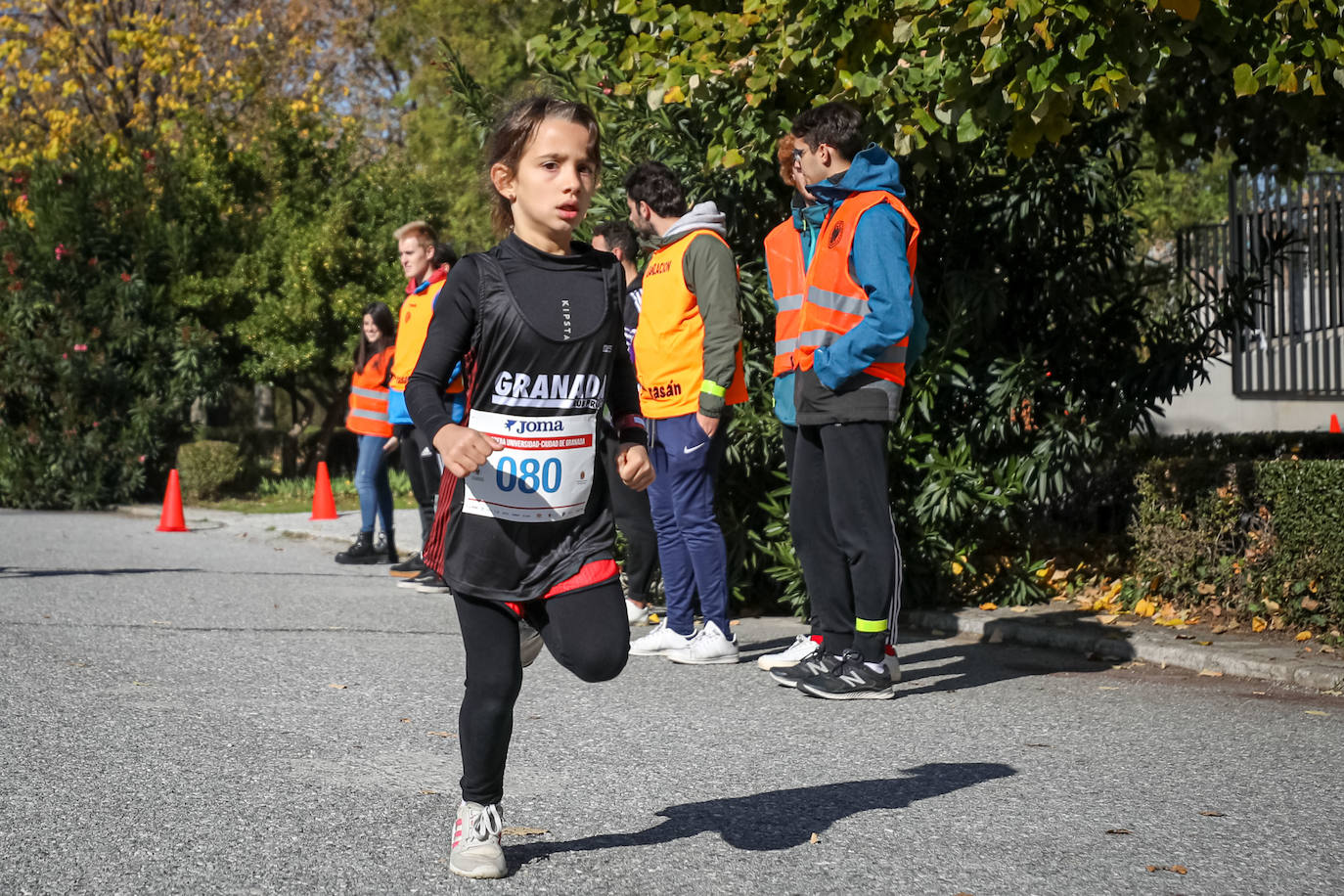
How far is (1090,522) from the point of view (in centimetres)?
981

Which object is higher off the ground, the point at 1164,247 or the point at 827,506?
the point at 1164,247

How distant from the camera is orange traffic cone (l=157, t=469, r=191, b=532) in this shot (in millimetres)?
14211

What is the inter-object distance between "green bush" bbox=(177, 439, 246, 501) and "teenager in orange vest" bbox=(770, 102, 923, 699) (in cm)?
1279

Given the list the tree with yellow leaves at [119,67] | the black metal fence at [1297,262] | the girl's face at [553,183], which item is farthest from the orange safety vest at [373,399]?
the tree with yellow leaves at [119,67]

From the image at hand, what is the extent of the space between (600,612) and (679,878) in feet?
2.19

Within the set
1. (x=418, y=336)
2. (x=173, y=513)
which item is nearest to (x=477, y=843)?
(x=418, y=336)

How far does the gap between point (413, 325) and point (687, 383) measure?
108 inches

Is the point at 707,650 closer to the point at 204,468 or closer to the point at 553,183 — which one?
the point at 553,183

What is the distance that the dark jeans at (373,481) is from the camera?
1059 centimetres

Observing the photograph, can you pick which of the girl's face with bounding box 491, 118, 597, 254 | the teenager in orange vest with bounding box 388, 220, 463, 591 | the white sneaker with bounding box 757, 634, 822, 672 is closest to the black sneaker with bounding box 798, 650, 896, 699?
the white sneaker with bounding box 757, 634, 822, 672

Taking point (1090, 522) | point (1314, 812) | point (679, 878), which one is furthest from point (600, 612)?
point (1090, 522)

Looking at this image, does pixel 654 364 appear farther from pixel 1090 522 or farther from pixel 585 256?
pixel 1090 522

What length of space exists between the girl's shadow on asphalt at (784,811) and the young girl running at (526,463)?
41 centimetres

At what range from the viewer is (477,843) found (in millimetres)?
3547
